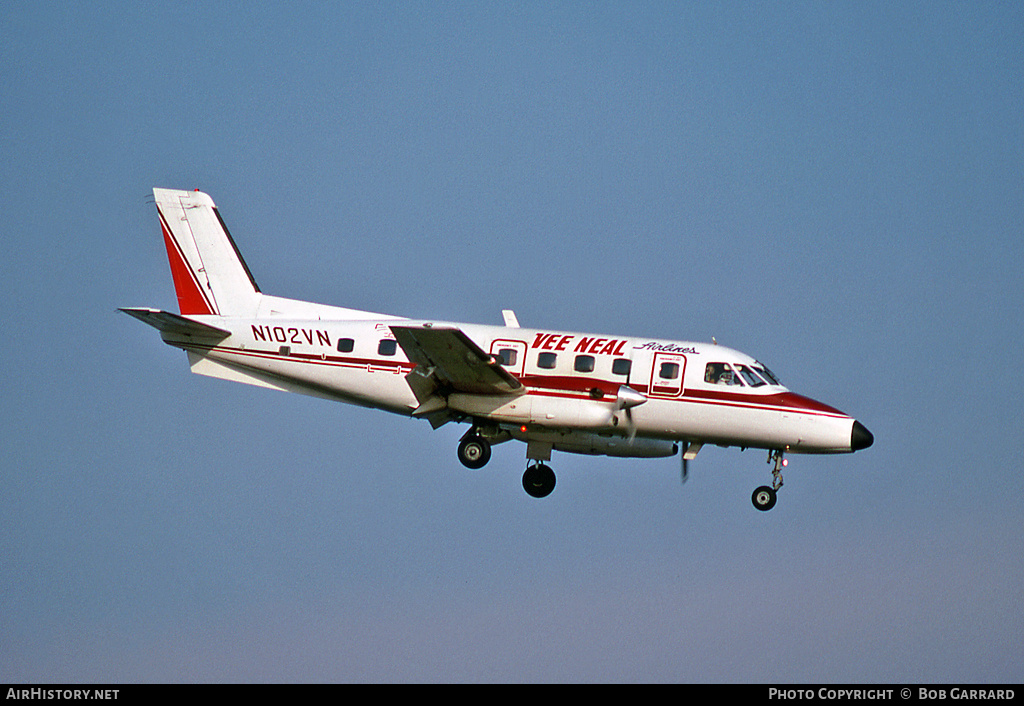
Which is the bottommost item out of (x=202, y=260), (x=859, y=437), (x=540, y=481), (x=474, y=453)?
(x=540, y=481)

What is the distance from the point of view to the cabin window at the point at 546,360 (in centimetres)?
3150

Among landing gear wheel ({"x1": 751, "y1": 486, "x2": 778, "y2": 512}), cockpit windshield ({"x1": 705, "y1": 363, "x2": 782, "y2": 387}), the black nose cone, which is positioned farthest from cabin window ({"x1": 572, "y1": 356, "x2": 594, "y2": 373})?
the black nose cone

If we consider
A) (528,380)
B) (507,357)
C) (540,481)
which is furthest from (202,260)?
(540,481)

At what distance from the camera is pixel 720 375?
103ft

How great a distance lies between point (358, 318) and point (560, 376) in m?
5.41

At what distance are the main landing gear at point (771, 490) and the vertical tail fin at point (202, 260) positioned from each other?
1296cm

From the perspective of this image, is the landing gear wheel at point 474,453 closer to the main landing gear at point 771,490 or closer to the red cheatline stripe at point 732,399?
the red cheatline stripe at point 732,399

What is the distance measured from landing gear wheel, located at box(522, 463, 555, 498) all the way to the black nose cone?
7405 mm

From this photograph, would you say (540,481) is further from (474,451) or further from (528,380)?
(528,380)

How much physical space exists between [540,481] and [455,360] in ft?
16.1
